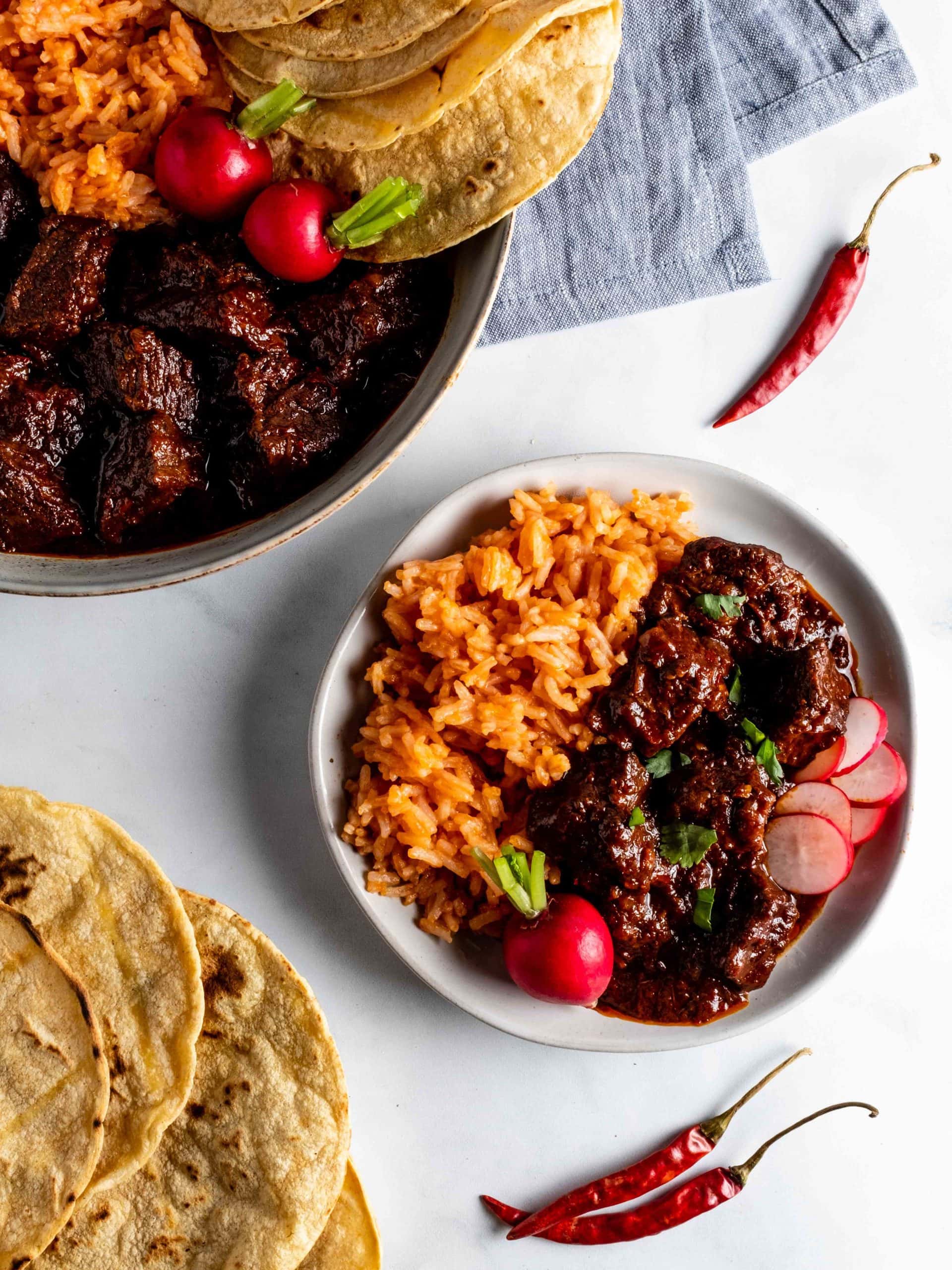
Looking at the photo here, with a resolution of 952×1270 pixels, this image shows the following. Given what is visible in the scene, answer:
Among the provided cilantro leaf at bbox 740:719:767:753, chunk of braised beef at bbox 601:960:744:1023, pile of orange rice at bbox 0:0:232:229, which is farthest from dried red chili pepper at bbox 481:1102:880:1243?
pile of orange rice at bbox 0:0:232:229

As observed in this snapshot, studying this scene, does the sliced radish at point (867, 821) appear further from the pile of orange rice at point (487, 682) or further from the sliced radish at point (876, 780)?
the pile of orange rice at point (487, 682)

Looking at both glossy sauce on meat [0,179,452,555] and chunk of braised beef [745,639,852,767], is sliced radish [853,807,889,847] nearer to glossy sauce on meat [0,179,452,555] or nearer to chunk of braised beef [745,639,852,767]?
chunk of braised beef [745,639,852,767]

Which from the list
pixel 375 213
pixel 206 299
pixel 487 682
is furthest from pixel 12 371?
pixel 487 682

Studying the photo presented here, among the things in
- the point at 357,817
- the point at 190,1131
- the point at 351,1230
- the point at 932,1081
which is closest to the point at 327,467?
the point at 357,817

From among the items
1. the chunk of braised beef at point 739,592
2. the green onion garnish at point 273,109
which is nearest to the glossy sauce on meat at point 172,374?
the green onion garnish at point 273,109

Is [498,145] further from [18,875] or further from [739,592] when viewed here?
[18,875]

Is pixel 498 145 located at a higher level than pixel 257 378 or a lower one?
higher

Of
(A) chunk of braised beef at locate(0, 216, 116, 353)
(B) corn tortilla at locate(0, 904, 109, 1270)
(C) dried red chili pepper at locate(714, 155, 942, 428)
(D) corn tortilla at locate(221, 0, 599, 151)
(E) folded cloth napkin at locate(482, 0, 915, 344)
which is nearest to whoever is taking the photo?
(D) corn tortilla at locate(221, 0, 599, 151)
